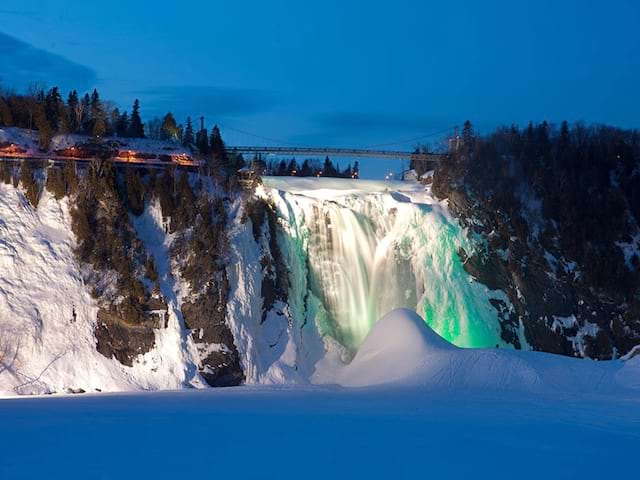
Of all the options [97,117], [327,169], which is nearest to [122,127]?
[97,117]

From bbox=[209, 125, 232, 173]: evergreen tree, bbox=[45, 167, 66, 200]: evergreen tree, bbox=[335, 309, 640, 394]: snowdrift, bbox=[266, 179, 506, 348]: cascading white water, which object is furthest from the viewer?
bbox=[266, 179, 506, 348]: cascading white water

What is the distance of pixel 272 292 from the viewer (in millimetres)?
37531

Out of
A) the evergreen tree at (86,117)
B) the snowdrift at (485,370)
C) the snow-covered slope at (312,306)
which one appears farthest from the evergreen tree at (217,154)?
the snowdrift at (485,370)

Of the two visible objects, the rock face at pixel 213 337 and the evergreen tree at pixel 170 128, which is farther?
the evergreen tree at pixel 170 128

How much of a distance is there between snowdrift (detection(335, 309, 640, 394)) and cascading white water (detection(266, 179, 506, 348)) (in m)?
5.94

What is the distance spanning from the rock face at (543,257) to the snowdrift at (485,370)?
32.1 ft

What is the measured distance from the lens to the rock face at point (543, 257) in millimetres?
41875

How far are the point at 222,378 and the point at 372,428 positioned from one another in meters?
17.5

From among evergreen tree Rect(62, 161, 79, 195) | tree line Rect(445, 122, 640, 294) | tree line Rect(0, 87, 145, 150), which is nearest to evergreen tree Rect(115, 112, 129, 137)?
tree line Rect(0, 87, 145, 150)

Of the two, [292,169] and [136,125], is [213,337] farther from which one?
[292,169]

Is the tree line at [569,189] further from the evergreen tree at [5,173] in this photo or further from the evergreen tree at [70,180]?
the evergreen tree at [5,173]

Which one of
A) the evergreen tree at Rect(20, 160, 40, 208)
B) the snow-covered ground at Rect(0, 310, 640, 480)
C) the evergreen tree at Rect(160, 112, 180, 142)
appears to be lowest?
the snow-covered ground at Rect(0, 310, 640, 480)

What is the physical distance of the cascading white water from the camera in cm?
3988

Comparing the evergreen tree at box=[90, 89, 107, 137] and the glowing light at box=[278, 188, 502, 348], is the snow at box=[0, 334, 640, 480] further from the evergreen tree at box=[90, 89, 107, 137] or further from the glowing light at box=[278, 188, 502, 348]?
the evergreen tree at box=[90, 89, 107, 137]
